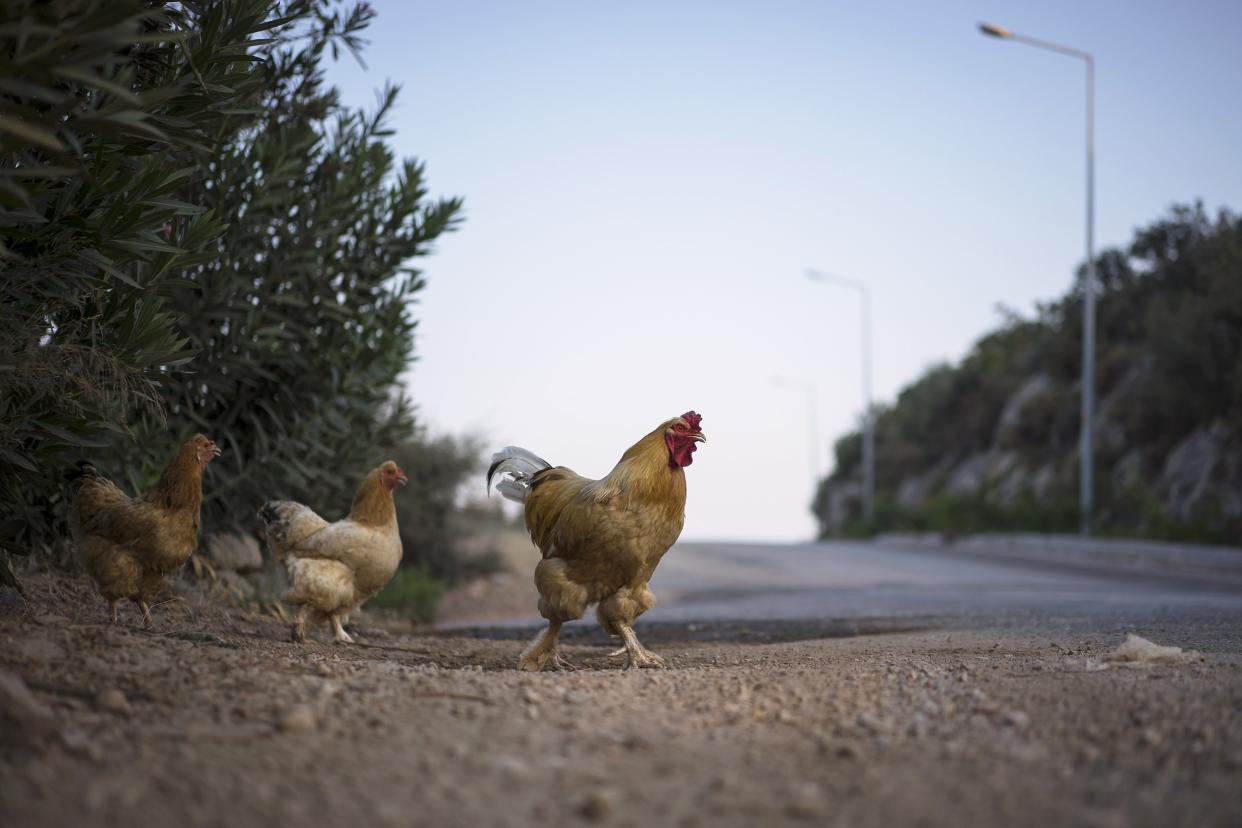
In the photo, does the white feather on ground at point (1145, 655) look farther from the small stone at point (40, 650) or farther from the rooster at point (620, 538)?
the small stone at point (40, 650)

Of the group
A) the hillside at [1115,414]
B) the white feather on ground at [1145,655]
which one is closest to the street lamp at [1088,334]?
the hillside at [1115,414]

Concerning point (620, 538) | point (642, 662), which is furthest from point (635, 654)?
point (620, 538)

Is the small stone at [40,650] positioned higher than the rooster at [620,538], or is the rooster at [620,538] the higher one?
the rooster at [620,538]

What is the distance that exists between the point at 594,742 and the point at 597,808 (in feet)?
2.15

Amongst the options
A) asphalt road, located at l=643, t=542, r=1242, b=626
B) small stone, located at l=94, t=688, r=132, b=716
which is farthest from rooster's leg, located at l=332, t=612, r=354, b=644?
asphalt road, located at l=643, t=542, r=1242, b=626

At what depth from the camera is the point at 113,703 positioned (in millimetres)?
3523

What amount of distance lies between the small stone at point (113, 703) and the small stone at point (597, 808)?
179cm

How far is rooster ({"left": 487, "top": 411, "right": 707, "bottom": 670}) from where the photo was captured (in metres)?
5.68

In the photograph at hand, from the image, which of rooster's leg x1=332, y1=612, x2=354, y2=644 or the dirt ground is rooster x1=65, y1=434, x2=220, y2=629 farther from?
the dirt ground

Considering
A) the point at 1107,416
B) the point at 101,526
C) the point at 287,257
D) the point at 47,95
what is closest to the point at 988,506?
the point at 1107,416

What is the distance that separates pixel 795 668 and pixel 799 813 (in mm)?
2610

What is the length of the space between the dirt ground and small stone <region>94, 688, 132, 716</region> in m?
0.01

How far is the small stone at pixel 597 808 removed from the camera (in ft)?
8.83

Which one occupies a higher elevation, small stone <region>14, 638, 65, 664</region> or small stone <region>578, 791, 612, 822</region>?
small stone <region>14, 638, 65, 664</region>
